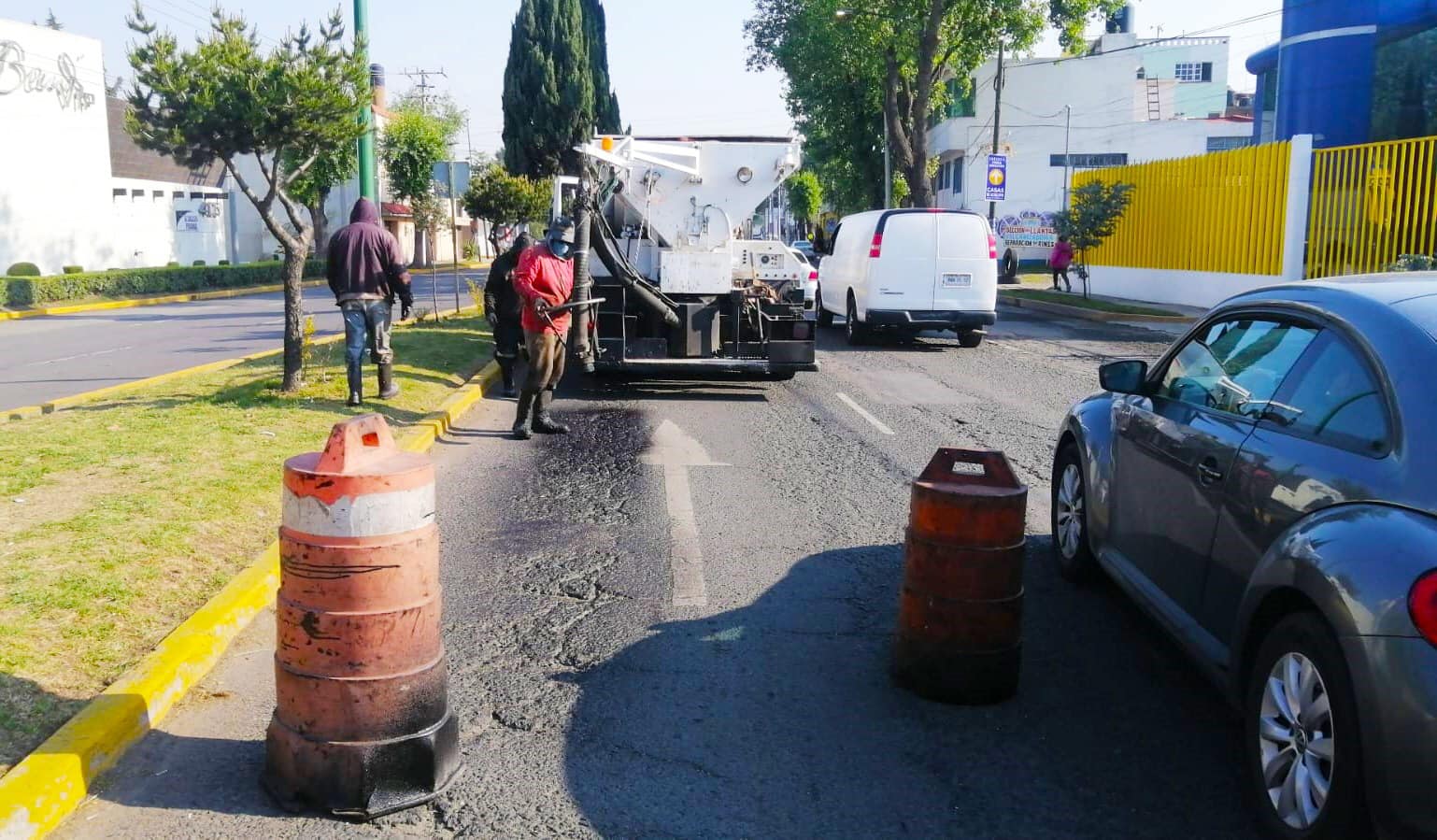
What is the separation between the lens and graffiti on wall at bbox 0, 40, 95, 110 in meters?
31.6

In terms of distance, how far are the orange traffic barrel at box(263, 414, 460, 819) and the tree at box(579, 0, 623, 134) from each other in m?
35.5

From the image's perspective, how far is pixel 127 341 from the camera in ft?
65.9

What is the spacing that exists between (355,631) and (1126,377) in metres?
3.41

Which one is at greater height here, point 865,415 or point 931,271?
point 931,271

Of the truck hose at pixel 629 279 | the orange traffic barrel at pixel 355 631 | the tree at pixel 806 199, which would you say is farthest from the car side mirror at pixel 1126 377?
the tree at pixel 806 199

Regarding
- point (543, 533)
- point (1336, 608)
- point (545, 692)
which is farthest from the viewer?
point (543, 533)

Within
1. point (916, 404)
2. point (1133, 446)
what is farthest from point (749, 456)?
point (1133, 446)

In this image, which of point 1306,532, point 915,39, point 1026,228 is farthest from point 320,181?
point 1306,532

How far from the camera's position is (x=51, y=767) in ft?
12.2

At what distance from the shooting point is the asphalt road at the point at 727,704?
3.78 metres

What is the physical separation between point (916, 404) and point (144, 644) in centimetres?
885

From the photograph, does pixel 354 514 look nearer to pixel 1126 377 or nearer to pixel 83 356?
pixel 1126 377

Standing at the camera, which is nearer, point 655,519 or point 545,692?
point 545,692

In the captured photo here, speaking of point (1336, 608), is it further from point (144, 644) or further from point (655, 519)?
point (655, 519)
